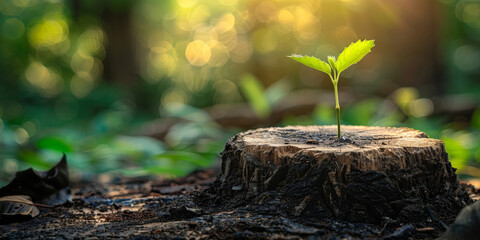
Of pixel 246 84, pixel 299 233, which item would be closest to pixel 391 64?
pixel 246 84

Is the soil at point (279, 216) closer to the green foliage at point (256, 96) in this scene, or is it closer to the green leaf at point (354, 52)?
the green leaf at point (354, 52)

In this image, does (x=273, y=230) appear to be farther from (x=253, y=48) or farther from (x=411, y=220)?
(x=253, y=48)

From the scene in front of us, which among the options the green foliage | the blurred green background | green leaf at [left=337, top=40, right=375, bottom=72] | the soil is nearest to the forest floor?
the soil

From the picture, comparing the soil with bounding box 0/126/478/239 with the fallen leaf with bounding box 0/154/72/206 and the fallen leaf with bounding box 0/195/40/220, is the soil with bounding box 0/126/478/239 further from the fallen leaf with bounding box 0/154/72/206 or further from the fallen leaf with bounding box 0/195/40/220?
the fallen leaf with bounding box 0/154/72/206

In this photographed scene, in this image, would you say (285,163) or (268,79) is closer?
(285,163)

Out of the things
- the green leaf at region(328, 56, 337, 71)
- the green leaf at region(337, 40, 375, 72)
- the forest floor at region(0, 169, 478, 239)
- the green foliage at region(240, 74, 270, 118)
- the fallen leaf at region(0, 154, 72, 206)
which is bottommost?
the forest floor at region(0, 169, 478, 239)

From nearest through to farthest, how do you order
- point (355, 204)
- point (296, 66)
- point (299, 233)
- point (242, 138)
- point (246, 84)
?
point (299, 233) < point (355, 204) < point (242, 138) < point (246, 84) < point (296, 66)
